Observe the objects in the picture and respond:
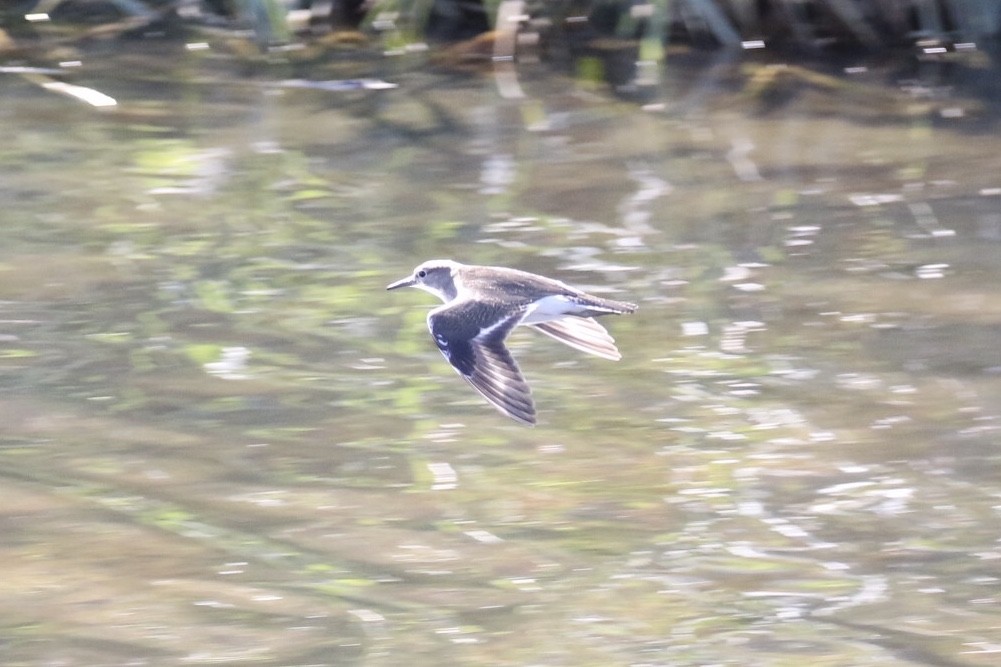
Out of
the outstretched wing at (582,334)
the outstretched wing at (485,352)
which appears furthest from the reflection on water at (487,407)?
the outstretched wing at (485,352)

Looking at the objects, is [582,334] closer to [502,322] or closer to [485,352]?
[502,322]

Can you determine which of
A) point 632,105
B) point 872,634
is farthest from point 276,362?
point 632,105

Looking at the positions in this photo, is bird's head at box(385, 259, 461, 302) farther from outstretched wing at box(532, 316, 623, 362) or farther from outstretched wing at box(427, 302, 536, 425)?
outstretched wing at box(427, 302, 536, 425)

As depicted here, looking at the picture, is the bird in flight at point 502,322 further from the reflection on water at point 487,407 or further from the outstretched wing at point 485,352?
the reflection on water at point 487,407

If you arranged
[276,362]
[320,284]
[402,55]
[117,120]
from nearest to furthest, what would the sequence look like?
[276,362], [320,284], [117,120], [402,55]

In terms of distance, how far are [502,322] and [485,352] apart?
0.43 ft

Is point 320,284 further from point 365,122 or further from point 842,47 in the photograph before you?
point 842,47

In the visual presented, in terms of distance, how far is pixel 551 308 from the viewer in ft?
13.4

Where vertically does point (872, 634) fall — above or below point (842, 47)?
below

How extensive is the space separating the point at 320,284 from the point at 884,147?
2698 millimetres

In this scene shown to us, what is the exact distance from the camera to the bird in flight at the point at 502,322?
3.76m

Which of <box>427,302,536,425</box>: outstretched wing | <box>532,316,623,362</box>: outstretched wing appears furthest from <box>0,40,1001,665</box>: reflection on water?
<box>427,302,536,425</box>: outstretched wing

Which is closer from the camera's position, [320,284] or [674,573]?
[674,573]

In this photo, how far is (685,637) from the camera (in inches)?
139
